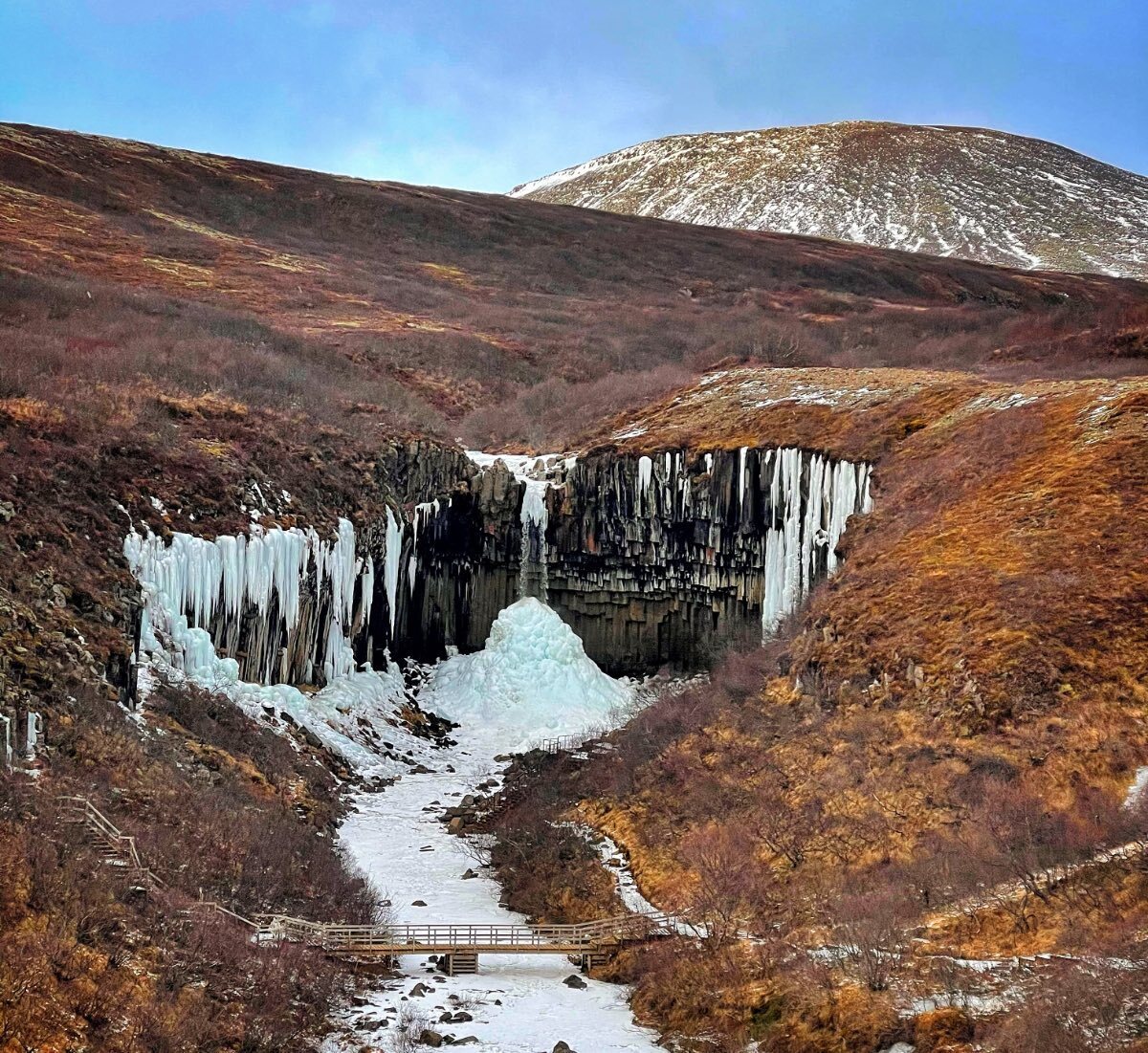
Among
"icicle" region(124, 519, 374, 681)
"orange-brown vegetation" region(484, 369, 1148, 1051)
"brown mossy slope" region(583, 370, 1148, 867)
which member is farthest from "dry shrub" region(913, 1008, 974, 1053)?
"icicle" region(124, 519, 374, 681)

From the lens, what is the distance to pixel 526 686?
1289 inches

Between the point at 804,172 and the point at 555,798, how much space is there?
11117 cm

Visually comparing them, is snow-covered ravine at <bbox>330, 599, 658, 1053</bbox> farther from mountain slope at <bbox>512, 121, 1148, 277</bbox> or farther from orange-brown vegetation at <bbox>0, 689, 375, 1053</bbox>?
mountain slope at <bbox>512, 121, 1148, 277</bbox>

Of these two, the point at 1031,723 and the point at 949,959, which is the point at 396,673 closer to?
the point at 1031,723

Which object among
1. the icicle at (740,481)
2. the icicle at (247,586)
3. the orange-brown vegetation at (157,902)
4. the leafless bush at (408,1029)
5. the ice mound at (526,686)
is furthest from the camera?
the icicle at (740,481)

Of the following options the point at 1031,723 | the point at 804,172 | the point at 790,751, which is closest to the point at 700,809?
the point at 790,751

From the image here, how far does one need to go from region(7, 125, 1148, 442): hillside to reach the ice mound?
26.7 ft

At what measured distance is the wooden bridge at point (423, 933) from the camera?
1565 centimetres

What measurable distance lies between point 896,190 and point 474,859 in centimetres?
11074

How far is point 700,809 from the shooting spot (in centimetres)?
2142

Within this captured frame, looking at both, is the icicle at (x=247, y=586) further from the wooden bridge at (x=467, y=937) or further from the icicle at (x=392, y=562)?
the wooden bridge at (x=467, y=937)

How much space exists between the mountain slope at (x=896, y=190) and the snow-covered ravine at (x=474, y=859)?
261 feet

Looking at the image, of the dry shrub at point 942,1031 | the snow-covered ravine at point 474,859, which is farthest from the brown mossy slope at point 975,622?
the dry shrub at point 942,1031

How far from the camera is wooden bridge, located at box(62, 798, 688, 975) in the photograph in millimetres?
15648
